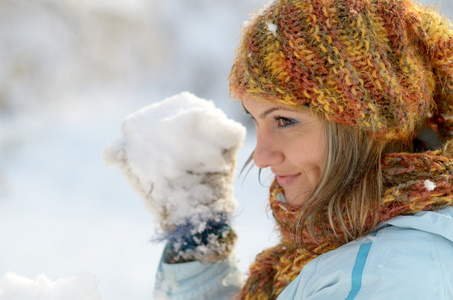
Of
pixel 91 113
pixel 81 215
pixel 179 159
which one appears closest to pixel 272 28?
pixel 179 159

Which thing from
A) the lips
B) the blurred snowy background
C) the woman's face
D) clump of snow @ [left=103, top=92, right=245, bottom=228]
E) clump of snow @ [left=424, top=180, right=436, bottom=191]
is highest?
the blurred snowy background

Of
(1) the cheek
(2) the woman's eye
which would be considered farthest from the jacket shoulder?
(2) the woman's eye

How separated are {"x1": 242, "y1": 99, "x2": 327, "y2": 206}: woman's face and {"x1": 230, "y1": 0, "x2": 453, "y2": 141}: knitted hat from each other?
1.3 inches

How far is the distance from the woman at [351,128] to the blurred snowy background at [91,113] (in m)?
1.19

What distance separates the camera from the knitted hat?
3.07ft

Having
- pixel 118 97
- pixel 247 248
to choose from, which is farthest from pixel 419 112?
pixel 118 97

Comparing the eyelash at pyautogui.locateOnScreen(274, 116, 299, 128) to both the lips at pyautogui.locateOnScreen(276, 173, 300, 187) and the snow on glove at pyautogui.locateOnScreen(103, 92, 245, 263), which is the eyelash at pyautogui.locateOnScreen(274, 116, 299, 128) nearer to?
the lips at pyautogui.locateOnScreen(276, 173, 300, 187)

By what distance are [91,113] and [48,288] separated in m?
3.00

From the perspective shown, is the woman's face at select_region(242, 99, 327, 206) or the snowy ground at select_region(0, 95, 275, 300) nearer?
the woman's face at select_region(242, 99, 327, 206)

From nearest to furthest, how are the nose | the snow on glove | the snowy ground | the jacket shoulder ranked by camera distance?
1. the jacket shoulder
2. the nose
3. the snow on glove
4. the snowy ground

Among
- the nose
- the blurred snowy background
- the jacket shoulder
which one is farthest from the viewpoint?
the blurred snowy background

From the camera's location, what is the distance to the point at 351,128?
100 cm

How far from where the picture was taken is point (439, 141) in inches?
47.6

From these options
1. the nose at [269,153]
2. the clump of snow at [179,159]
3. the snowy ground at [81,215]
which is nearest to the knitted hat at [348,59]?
the nose at [269,153]
